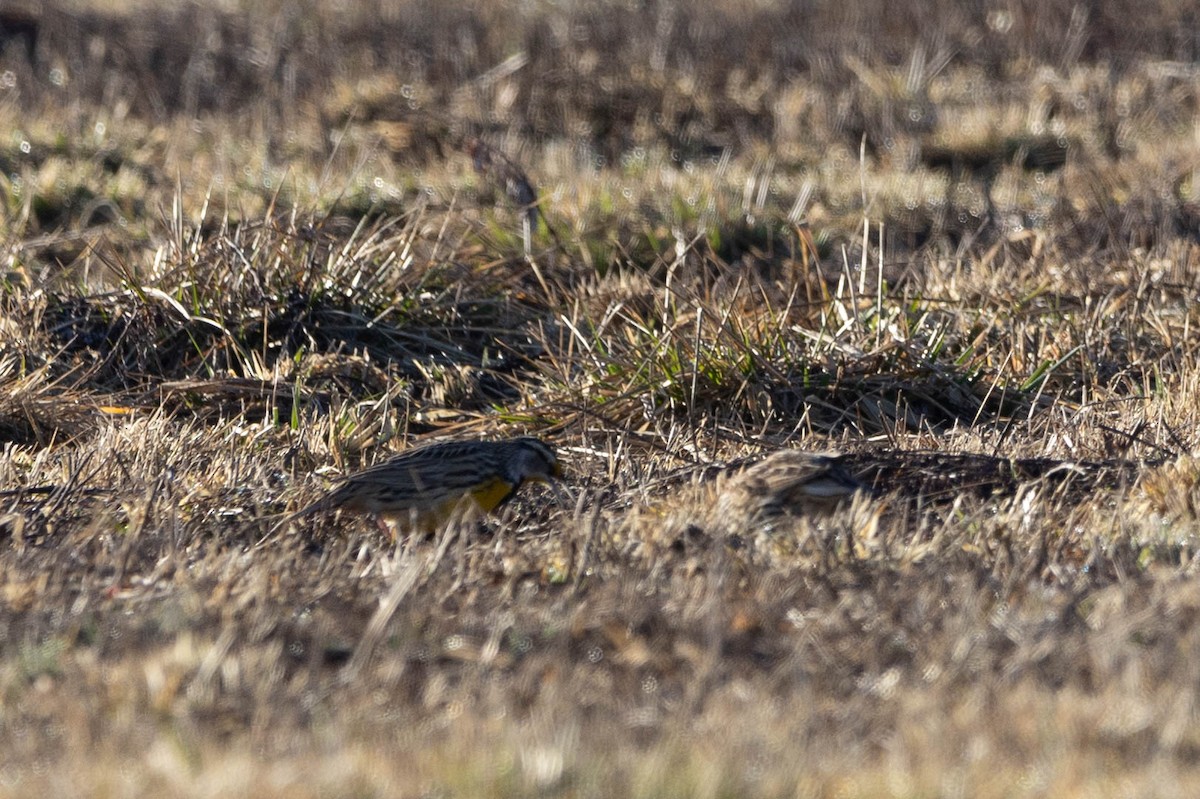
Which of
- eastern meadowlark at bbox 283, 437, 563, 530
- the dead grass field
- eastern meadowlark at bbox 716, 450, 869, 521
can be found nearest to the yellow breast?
eastern meadowlark at bbox 283, 437, 563, 530

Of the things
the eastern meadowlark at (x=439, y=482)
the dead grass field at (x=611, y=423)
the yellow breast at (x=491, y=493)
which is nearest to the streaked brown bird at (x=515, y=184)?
the dead grass field at (x=611, y=423)

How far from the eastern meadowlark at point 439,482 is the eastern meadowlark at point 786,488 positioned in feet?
2.40

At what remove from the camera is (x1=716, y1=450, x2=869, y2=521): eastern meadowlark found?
509 cm

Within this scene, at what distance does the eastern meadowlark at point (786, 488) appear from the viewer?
16.7 feet

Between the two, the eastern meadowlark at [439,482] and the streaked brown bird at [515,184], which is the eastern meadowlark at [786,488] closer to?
the eastern meadowlark at [439,482]

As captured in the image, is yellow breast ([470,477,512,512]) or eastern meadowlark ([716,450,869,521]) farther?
yellow breast ([470,477,512,512])

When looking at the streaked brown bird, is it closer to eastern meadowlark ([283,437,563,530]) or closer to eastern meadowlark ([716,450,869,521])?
eastern meadowlark ([283,437,563,530])

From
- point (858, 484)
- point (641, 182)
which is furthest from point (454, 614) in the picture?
point (641, 182)

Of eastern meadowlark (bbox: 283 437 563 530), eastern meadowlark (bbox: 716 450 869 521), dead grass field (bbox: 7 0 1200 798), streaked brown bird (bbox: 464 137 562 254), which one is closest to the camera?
dead grass field (bbox: 7 0 1200 798)

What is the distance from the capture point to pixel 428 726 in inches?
136

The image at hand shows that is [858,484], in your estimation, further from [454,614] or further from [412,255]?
[412,255]

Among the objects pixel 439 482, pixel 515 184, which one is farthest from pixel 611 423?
pixel 515 184

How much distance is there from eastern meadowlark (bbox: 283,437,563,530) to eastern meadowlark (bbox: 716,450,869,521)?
2.40ft

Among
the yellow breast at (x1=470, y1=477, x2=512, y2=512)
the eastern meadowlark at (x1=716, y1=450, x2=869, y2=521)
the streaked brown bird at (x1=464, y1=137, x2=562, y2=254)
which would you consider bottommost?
the streaked brown bird at (x1=464, y1=137, x2=562, y2=254)
